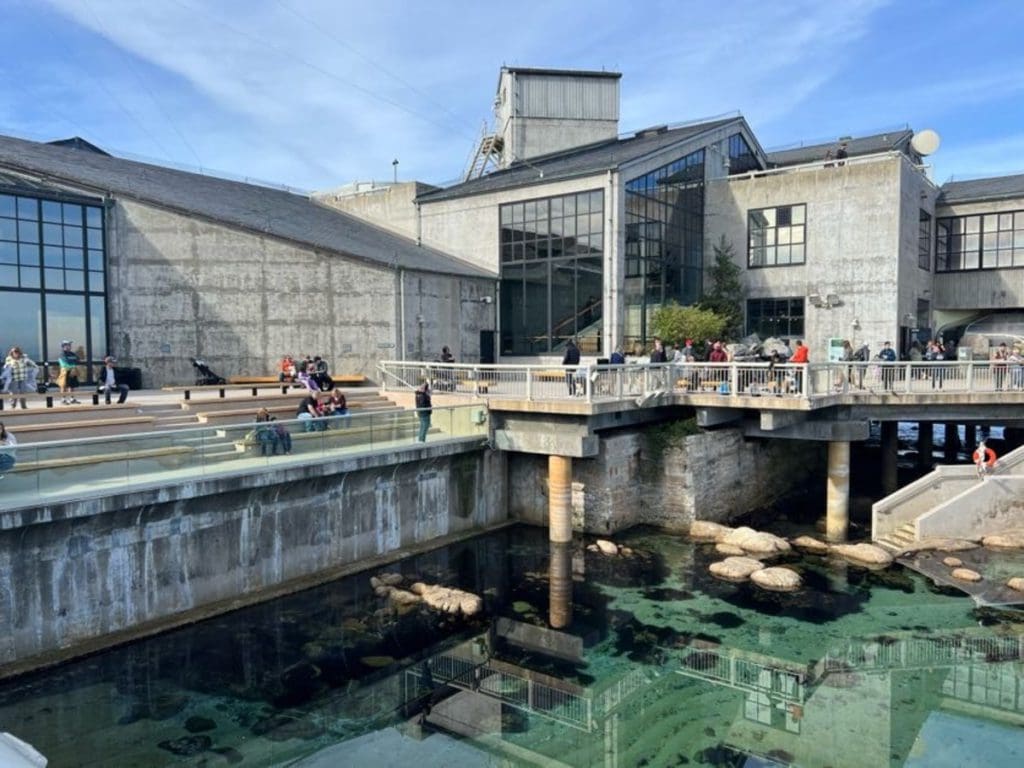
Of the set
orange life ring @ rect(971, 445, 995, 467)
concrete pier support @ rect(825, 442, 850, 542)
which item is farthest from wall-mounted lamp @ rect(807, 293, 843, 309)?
orange life ring @ rect(971, 445, 995, 467)

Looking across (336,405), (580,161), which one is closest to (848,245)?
(580,161)

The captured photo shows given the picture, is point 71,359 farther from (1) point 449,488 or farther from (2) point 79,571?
(1) point 449,488

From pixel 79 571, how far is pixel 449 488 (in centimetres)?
962

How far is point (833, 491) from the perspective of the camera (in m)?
21.0

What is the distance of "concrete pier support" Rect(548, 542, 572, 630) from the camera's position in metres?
15.2

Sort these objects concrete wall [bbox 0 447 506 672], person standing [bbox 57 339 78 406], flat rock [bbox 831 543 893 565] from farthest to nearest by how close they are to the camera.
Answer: flat rock [bbox 831 543 893 565], person standing [bbox 57 339 78 406], concrete wall [bbox 0 447 506 672]

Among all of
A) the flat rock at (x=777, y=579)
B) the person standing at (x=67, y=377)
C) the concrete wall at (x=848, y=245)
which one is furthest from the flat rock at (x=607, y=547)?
the concrete wall at (x=848, y=245)

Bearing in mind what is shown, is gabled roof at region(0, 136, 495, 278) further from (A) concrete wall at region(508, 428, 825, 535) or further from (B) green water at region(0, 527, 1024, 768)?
(B) green water at region(0, 527, 1024, 768)

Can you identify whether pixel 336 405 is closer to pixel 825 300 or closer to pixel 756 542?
pixel 756 542

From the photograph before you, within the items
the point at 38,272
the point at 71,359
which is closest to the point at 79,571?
the point at 71,359

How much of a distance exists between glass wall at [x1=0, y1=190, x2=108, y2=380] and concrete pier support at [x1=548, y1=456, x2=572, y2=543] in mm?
14216

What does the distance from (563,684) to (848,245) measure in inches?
923

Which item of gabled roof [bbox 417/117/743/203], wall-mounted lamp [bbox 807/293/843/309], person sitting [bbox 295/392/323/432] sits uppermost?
gabled roof [bbox 417/117/743/203]

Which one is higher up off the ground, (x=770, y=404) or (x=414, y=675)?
(x=770, y=404)
